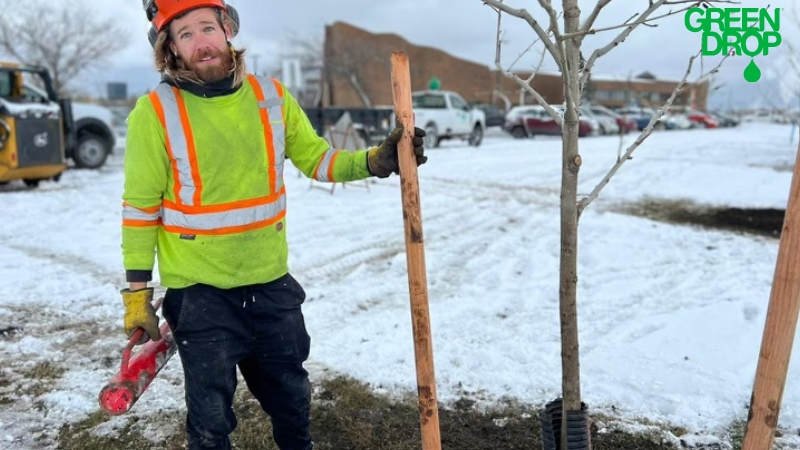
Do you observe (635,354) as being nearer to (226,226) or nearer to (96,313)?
(226,226)

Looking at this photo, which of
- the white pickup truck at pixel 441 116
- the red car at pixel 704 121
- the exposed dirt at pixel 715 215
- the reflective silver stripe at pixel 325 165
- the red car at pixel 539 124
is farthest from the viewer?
the red car at pixel 704 121

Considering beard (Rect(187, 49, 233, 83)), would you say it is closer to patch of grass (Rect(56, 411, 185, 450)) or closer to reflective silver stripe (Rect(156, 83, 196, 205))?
reflective silver stripe (Rect(156, 83, 196, 205))

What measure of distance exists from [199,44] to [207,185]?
0.48 m

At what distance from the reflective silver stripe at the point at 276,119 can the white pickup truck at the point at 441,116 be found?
17264 millimetres

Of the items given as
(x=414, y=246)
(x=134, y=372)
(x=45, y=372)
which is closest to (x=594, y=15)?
(x=414, y=246)

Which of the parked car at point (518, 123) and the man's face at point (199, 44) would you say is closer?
the man's face at point (199, 44)

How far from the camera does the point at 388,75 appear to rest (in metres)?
46.3

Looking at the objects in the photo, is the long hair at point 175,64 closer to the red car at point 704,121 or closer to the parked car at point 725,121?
the red car at point 704,121

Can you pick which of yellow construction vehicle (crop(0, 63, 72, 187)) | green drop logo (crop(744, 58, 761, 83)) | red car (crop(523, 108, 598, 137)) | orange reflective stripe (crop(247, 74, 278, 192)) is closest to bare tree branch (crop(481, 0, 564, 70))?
green drop logo (crop(744, 58, 761, 83))

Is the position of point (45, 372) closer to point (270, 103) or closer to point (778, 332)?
point (270, 103)

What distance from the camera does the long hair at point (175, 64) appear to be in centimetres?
219

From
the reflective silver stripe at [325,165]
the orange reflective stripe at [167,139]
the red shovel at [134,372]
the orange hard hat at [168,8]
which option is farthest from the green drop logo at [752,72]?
the red shovel at [134,372]

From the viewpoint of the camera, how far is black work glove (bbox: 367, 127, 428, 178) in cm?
213

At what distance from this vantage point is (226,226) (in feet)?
7.41
